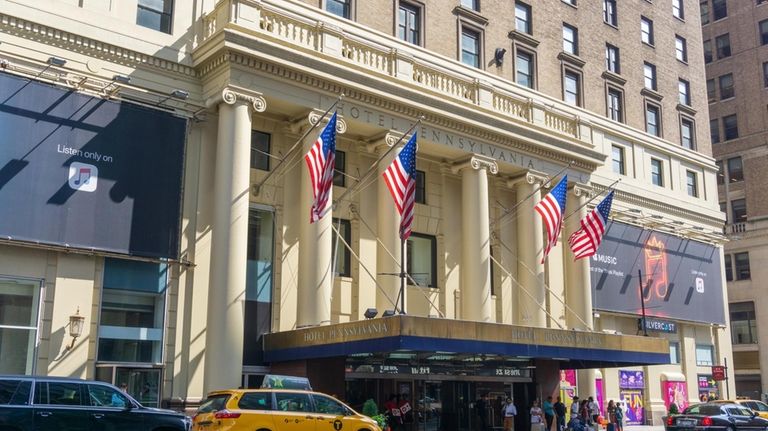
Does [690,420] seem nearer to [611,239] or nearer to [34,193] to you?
[611,239]

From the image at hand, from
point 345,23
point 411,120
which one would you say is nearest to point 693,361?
point 411,120

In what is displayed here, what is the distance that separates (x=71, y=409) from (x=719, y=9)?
241 ft

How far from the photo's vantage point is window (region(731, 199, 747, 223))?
2721 inches

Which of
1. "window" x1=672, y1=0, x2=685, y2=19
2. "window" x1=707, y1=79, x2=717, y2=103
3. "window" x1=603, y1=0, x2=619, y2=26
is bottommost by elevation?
"window" x1=603, y1=0, x2=619, y2=26

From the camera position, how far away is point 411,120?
30859 millimetres

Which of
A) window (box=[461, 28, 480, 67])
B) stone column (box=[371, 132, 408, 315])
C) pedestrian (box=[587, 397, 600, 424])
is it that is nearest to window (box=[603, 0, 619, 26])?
window (box=[461, 28, 480, 67])

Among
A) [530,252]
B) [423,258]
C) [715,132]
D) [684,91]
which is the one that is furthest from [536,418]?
[715,132]

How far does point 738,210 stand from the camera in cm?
6962

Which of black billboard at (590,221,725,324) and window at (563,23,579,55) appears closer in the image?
black billboard at (590,221,725,324)

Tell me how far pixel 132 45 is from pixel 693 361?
34564 mm

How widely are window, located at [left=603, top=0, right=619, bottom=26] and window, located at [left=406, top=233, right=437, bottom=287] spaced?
802 inches

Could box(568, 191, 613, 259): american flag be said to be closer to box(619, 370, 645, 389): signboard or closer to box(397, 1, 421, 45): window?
box(397, 1, 421, 45): window

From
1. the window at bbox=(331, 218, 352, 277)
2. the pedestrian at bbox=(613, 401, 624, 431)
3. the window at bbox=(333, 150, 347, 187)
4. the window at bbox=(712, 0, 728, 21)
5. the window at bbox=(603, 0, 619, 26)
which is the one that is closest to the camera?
the window at bbox=(331, 218, 352, 277)

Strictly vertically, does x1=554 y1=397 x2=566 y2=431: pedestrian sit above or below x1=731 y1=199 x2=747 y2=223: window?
below
